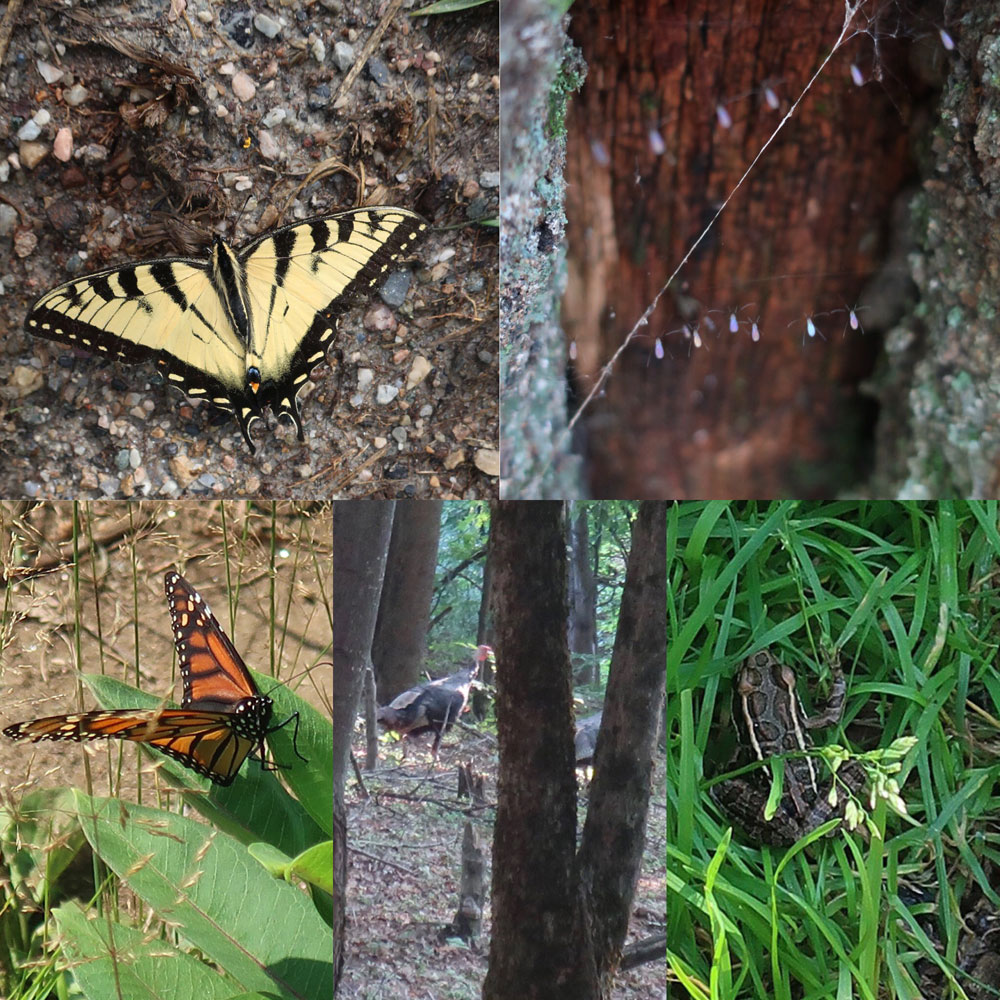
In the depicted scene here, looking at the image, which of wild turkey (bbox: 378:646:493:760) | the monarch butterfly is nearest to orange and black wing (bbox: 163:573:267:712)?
the monarch butterfly

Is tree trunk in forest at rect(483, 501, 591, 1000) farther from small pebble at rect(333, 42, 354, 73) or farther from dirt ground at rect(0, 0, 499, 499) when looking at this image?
small pebble at rect(333, 42, 354, 73)

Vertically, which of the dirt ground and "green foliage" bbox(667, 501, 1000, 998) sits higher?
the dirt ground

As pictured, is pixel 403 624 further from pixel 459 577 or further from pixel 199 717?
pixel 199 717

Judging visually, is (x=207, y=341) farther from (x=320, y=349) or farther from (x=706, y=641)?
(x=706, y=641)

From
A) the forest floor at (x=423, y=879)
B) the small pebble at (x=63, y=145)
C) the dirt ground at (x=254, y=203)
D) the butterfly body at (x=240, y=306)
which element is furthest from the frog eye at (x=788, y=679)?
the small pebble at (x=63, y=145)

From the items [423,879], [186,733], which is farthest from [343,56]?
[423,879]

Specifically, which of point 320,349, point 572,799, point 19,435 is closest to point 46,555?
point 19,435
